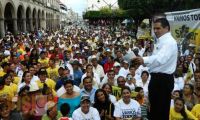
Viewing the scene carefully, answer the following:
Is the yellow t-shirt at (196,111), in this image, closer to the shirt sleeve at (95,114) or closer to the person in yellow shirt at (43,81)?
the shirt sleeve at (95,114)

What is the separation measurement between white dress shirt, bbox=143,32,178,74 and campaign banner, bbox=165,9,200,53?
762 cm

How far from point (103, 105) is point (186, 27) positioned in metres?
6.27

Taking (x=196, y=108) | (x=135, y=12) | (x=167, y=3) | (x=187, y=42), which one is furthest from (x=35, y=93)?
(x=135, y=12)

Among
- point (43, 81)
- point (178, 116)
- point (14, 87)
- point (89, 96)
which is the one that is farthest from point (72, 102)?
point (178, 116)

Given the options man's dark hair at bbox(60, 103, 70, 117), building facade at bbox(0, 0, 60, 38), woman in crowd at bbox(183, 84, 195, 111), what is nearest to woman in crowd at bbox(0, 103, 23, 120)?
man's dark hair at bbox(60, 103, 70, 117)

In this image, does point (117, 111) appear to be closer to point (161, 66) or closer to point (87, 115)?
point (87, 115)

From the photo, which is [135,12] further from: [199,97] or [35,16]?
[199,97]

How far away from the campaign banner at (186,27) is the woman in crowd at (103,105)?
18.0ft

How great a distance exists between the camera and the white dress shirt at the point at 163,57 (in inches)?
178

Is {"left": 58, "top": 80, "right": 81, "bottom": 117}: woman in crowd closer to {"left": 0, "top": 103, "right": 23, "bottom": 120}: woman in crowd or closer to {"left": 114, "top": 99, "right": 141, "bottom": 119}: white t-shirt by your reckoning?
{"left": 114, "top": 99, "right": 141, "bottom": 119}: white t-shirt

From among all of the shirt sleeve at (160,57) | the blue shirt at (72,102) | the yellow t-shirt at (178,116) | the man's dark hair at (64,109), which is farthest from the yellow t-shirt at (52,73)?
the shirt sleeve at (160,57)

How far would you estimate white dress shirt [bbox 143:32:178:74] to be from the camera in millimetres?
4531

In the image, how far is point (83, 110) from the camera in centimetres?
697

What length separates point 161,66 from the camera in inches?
183
